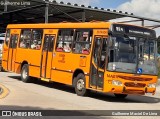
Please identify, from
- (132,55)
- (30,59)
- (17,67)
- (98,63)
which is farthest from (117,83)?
(17,67)

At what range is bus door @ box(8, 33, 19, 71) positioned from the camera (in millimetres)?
22222

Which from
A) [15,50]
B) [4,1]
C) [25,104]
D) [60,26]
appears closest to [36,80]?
[15,50]

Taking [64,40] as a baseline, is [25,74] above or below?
below

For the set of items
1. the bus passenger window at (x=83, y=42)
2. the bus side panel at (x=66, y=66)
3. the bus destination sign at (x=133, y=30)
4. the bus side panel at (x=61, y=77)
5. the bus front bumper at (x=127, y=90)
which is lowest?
the bus front bumper at (x=127, y=90)

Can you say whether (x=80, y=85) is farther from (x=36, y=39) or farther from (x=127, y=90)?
(x=36, y=39)

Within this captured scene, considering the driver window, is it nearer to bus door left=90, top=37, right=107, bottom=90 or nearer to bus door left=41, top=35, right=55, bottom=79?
bus door left=90, top=37, right=107, bottom=90

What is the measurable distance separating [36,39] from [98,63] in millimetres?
5684

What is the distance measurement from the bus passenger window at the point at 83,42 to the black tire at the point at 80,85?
3.11ft

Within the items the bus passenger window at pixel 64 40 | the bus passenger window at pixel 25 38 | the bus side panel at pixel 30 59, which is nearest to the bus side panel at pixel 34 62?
the bus side panel at pixel 30 59

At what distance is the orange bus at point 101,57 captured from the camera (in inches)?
583

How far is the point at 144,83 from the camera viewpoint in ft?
50.5

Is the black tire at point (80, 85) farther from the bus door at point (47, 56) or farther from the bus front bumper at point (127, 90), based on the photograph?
the bus door at point (47, 56)

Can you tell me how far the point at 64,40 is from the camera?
58.3 ft

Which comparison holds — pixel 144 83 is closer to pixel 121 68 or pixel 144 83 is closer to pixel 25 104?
pixel 121 68
